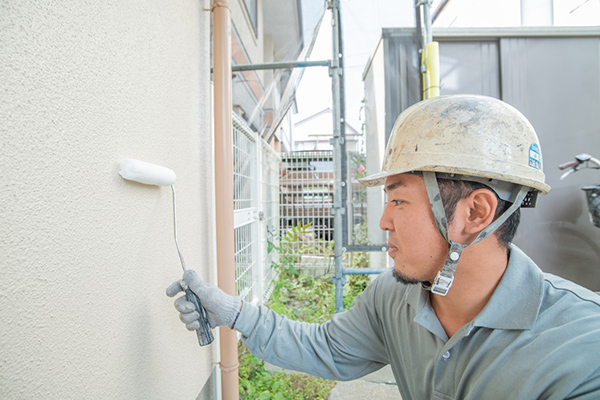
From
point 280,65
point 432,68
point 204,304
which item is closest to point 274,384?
point 204,304

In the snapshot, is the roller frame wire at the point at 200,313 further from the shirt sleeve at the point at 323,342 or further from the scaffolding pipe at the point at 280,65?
the scaffolding pipe at the point at 280,65

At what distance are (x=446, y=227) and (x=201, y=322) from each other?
88 centimetres

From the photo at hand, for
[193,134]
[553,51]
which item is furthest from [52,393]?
[553,51]

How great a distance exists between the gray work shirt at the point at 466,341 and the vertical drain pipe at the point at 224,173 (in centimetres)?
29

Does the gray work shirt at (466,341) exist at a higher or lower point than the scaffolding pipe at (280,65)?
lower

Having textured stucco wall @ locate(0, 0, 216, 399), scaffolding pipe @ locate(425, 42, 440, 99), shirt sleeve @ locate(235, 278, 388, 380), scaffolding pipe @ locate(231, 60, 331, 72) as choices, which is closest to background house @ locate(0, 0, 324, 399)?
textured stucco wall @ locate(0, 0, 216, 399)

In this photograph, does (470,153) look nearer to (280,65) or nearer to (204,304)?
(204,304)

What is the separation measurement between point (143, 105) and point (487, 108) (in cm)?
113

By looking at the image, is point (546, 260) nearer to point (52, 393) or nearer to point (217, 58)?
point (217, 58)

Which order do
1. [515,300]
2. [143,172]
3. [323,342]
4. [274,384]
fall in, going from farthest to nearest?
[274,384], [323,342], [515,300], [143,172]

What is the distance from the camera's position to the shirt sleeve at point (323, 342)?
123 centimetres

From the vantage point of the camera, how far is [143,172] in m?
0.85

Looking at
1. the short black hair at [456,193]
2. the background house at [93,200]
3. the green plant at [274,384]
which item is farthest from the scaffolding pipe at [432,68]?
the green plant at [274,384]

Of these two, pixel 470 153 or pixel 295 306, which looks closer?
pixel 470 153
